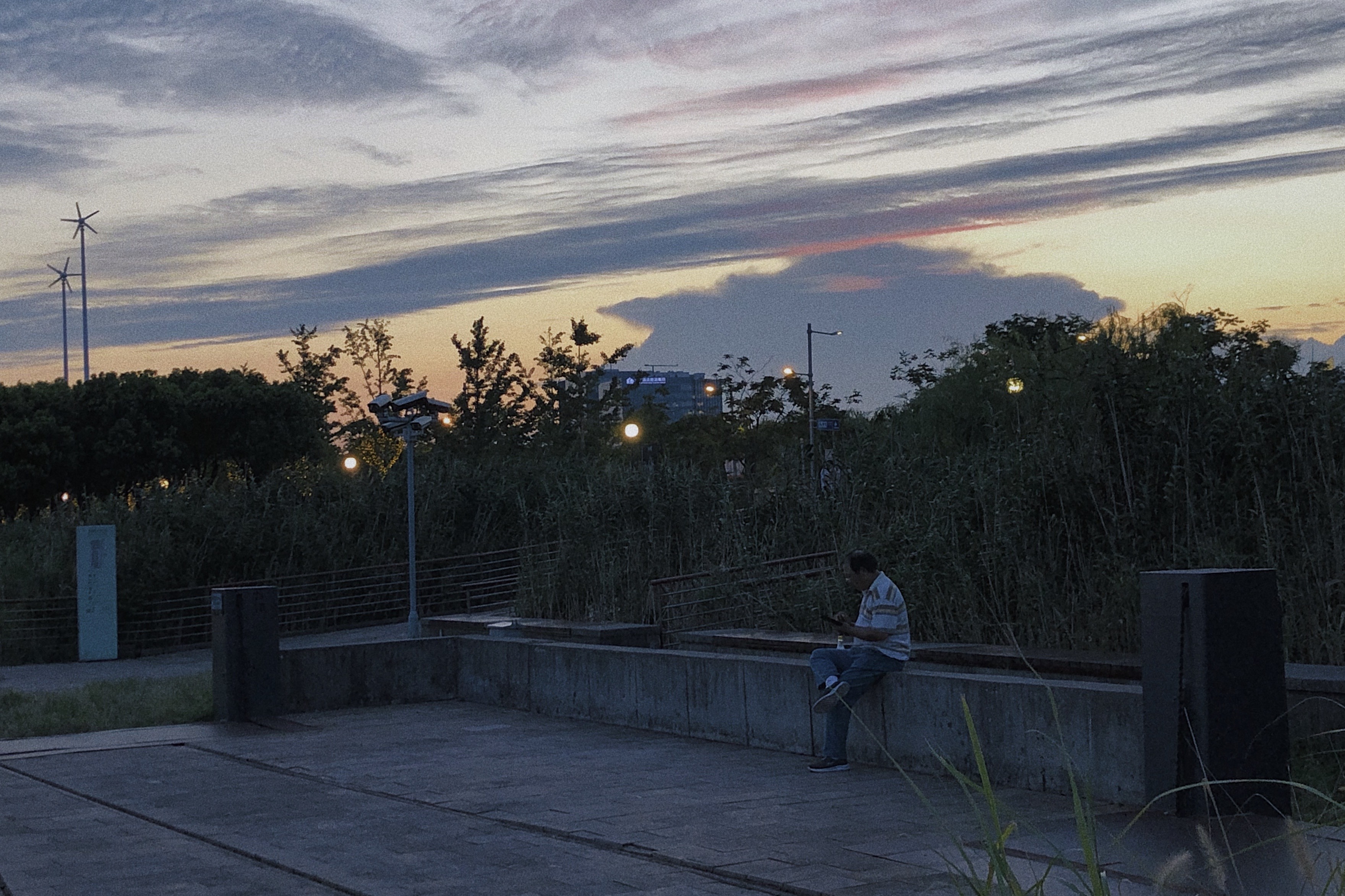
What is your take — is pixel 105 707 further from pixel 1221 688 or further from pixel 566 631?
pixel 1221 688

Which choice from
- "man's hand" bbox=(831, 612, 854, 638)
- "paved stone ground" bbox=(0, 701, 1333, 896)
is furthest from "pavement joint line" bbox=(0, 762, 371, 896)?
"man's hand" bbox=(831, 612, 854, 638)

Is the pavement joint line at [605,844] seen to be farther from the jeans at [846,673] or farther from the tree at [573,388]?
the tree at [573,388]

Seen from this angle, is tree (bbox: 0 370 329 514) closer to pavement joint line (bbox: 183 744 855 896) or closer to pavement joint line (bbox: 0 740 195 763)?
pavement joint line (bbox: 0 740 195 763)

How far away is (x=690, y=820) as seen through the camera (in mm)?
8812

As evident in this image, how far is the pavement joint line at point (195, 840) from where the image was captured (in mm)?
7395

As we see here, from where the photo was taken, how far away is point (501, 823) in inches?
354

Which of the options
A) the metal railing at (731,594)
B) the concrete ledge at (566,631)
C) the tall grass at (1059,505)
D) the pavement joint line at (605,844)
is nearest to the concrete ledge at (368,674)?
A: the concrete ledge at (566,631)

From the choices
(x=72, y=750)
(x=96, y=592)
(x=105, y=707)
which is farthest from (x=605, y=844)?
(x=96, y=592)

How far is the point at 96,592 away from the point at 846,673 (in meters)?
19.3

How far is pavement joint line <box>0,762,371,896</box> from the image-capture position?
739 centimetres

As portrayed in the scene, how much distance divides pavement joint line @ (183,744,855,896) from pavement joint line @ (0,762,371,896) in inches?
55.9

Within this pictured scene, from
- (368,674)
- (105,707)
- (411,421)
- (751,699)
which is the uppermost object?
(411,421)

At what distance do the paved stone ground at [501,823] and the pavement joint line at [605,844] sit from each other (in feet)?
0.05

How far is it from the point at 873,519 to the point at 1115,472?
3637 mm
